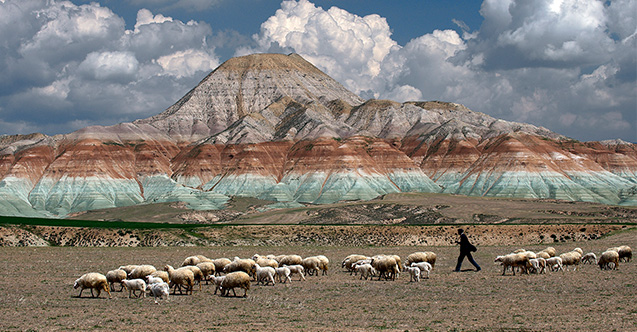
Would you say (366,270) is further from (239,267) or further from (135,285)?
(135,285)

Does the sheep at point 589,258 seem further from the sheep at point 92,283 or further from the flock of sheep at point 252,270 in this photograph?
the sheep at point 92,283

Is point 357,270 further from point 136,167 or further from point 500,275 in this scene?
point 136,167

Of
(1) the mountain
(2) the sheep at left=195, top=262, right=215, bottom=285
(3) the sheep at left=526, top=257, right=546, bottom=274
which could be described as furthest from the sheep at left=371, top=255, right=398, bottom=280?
(1) the mountain

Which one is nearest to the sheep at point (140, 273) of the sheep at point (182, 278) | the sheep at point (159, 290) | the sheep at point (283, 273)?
the sheep at point (182, 278)

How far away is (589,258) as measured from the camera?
40062 millimetres

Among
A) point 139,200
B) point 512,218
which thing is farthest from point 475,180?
point 139,200

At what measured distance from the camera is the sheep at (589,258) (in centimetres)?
3984

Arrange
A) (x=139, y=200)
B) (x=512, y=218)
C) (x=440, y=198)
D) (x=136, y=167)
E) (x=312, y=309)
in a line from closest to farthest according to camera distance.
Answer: (x=312, y=309)
(x=512, y=218)
(x=440, y=198)
(x=139, y=200)
(x=136, y=167)

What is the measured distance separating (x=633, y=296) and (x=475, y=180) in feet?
504

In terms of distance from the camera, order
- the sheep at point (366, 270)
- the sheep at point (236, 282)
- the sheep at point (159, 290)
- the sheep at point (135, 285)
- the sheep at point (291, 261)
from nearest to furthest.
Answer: the sheep at point (159, 290)
the sheep at point (135, 285)
the sheep at point (236, 282)
the sheep at point (366, 270)
the sheep at point (291, 261)

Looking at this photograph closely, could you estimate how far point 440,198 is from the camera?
116812 millimetres

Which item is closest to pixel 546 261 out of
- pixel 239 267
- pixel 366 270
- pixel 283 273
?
pixel 366 270

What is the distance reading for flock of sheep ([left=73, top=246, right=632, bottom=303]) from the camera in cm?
2703

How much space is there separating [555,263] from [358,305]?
57.4 ft
